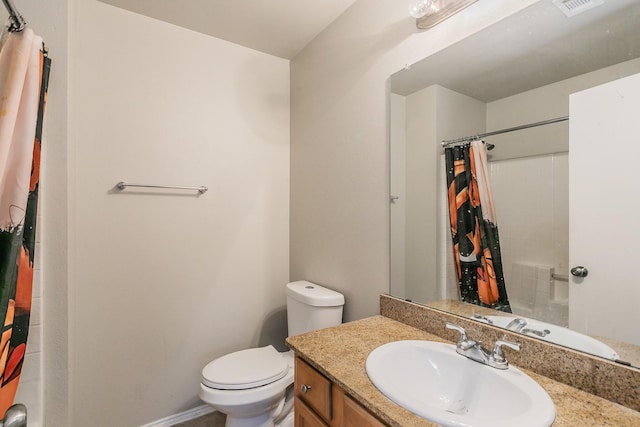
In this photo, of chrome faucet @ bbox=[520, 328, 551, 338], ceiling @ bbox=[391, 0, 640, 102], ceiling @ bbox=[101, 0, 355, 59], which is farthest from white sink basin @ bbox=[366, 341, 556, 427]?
ceiling @ bbox=[101, 0, 355, 59]

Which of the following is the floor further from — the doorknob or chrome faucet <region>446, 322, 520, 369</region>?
the doorknob

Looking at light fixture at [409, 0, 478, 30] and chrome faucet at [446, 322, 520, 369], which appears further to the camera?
light fixture at [409, 0, 478, 30]

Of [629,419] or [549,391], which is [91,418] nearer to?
[549,391]

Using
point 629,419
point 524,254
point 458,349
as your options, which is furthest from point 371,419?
point 524,254

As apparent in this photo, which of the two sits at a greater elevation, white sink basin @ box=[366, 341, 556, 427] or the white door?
the white door

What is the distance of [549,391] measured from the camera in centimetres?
77

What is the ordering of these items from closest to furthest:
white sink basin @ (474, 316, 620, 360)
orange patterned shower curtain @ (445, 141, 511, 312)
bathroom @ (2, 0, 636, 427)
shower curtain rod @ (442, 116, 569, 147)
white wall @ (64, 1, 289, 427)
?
A: white sink basin @ (474, 316, 620, 360), shower curtain rod @ (442, 116, 569, 147), orange patterned shower curtain @ (445, 141, 511, 312), bathroom @ (2, 0, 636, 427), white wall @ (64, 1, 289, 427)

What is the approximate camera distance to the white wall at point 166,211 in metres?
1.56

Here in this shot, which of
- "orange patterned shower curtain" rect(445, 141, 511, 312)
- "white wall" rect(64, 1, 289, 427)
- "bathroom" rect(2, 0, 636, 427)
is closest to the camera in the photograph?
"orange patterned shower curtain" rect(445, 141, 511, 312)

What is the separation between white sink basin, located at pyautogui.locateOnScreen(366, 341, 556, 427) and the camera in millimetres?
670

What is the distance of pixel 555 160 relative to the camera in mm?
883

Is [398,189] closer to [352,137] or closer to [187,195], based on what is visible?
[352,137]

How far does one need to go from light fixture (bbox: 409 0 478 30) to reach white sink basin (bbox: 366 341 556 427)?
3.98 ft

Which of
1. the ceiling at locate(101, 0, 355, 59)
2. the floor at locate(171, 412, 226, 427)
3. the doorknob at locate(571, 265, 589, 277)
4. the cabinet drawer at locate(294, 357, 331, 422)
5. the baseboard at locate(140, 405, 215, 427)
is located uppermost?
the ceiling at locate(101, 0, 355, 59)
